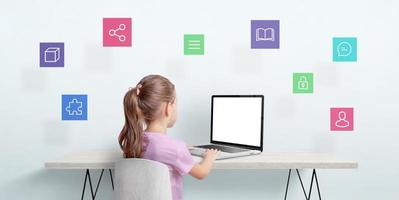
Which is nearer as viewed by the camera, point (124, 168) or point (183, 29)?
point (124, 168)

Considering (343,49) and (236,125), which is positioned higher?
(343,49)

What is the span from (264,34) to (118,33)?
87cm

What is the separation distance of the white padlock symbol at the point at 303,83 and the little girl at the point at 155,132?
47.2 inches

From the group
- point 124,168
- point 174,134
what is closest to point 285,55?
point 174,134

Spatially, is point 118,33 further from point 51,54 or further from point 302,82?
point 302,82

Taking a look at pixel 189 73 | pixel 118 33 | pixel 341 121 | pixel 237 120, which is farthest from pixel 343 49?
pixel 118 33

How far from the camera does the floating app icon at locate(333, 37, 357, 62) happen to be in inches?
117

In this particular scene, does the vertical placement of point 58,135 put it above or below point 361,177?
above

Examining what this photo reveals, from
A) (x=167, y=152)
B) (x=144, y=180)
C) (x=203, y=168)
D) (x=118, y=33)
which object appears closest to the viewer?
(x=144, y=180)

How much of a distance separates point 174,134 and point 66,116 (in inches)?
25.7

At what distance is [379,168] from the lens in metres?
3.02

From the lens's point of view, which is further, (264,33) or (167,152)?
(264,33)

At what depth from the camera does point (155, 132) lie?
192 centimetres

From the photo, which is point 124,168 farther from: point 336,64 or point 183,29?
point 336,64
